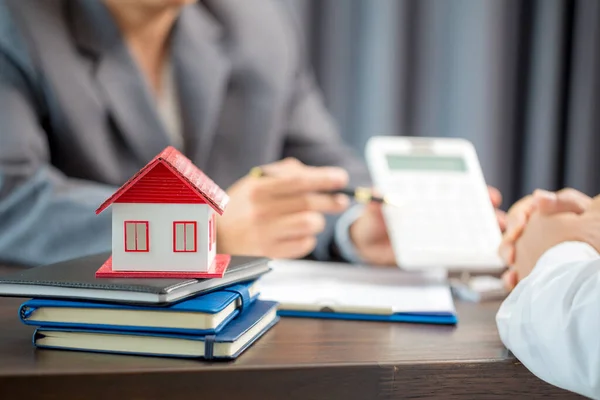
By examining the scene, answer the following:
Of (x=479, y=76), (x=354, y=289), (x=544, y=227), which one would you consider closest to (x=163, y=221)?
(x=354, y=289)

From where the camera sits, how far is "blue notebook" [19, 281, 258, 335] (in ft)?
1.65

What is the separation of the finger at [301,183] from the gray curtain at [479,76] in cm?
50

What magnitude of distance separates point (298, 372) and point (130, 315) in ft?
0.46

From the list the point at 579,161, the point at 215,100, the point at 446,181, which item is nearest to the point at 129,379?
the point at 446,181

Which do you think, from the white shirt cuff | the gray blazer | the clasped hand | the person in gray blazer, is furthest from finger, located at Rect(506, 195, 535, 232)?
the gray blazer

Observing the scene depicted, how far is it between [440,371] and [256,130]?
0.70 meters

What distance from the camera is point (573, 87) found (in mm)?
1392

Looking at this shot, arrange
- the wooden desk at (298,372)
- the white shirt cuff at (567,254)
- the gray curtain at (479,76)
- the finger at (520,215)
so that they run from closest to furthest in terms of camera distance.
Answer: the wooden desk at (298,372) → the white shirt cuff at (567,254) → the finger at (520,215) → the gray curtain at (479,76)

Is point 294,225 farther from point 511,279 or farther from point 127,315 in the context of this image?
point 127,315

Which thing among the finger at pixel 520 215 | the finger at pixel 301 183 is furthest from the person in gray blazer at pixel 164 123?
the finger at pixel 520 215

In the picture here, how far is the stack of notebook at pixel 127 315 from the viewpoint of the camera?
50 centimetres

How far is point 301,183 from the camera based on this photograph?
845mm

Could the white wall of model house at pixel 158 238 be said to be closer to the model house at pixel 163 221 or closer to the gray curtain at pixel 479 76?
the model house at pixel 163 221

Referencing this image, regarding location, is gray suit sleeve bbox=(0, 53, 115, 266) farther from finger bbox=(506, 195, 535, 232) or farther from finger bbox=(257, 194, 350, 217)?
finger bbox=(506, 195, 535, 232)
